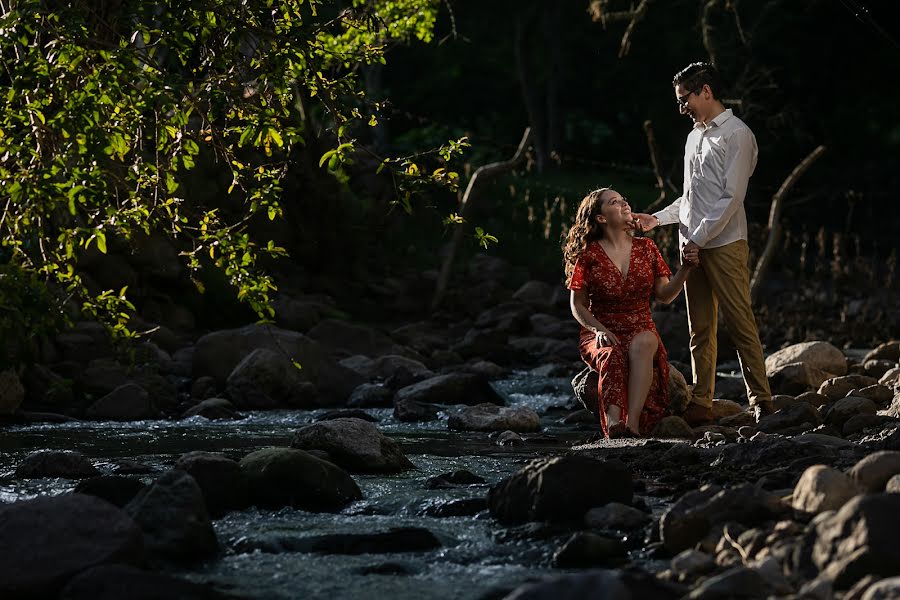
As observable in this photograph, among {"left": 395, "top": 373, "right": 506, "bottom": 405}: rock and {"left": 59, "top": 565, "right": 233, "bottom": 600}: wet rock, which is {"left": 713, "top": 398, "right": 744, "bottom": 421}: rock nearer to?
{"left": 395, "top": 373, "right": 506, "bottom": 405}: rock

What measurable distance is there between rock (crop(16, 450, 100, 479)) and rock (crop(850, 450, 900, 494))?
441 centimetres

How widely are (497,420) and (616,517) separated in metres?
4.38

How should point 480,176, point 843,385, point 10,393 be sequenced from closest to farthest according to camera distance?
point 843,385 → point 10,393 → point 480,176

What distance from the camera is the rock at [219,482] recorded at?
22.0ft

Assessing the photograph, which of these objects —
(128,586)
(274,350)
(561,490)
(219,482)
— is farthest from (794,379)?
(128,586)

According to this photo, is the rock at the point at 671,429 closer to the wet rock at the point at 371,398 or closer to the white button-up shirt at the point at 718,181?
the white button-up shirt at the point at 718,181

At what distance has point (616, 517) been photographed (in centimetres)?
609

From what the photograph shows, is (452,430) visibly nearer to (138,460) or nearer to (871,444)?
(138,460)

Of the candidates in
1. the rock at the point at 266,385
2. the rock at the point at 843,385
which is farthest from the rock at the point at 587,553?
the rock at the point at 266,385

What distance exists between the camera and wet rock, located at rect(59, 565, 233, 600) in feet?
15.8

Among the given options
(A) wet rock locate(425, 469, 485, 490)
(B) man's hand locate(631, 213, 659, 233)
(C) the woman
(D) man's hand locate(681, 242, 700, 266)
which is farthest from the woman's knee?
(A) wet rock locate(425, 469, 485, 490)

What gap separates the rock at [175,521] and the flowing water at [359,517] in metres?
0.12

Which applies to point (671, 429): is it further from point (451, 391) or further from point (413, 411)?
point (451, 391)

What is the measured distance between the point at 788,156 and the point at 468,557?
25.4 metres
